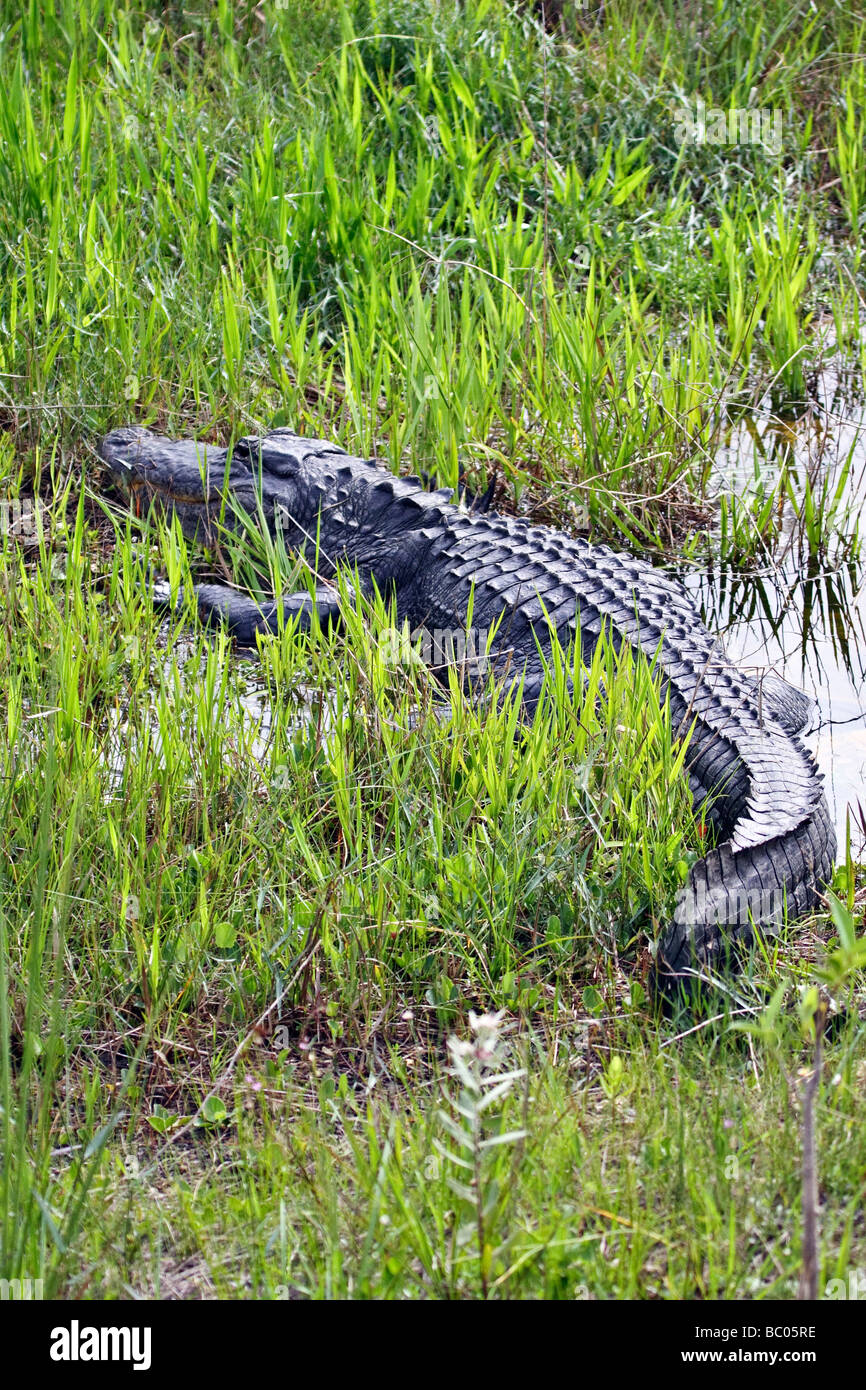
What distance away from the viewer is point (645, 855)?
2492 mm

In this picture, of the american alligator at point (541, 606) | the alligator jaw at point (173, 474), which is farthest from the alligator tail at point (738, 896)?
the alligator jaw at point (173, 474)

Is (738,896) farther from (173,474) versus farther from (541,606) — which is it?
(173,474)

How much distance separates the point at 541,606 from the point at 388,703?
2.05 feet

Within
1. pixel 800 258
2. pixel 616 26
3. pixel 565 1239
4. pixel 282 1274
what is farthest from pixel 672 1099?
pixel 616 26

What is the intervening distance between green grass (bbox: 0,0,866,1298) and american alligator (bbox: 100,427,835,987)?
14 centimetres

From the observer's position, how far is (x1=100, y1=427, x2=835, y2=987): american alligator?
95.7 inches

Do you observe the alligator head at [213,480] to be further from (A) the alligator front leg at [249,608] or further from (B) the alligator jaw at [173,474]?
(A) the alligator front leg at [249,608]

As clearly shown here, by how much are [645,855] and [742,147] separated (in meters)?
5.03

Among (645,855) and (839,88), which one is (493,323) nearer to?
(645,855)

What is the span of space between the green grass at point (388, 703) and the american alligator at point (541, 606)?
0.47 ft

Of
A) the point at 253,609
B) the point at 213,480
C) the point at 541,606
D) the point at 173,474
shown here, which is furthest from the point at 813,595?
the point at 173,474

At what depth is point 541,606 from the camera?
3301 millimetres

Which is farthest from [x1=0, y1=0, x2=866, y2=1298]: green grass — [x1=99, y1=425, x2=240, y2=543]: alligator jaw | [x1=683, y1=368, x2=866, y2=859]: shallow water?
[x1=99, y1=425, x2=240, y2=543]: alligator jaw

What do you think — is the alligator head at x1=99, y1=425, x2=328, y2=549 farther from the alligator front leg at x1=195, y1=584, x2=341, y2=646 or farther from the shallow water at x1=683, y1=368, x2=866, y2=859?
the shallow water at x1=683, y1=368, x2=866, y2=859
